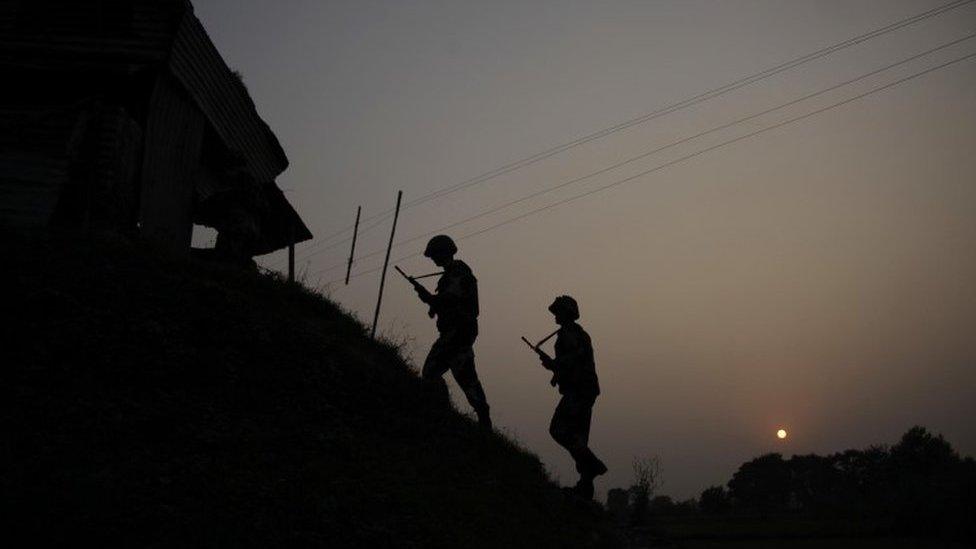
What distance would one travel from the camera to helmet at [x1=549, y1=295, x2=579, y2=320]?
10305mm

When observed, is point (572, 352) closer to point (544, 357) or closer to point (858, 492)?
point (544, 357)

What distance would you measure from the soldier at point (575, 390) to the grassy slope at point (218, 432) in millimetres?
519

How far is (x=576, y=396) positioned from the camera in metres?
9.93

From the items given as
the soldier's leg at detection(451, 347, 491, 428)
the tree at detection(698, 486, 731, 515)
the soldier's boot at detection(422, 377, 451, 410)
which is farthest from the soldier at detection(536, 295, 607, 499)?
the tree at detection(698, 486, 731, 515)

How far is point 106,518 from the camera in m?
5.50

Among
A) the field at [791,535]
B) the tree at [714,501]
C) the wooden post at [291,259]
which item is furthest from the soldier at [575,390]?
the tree at [714,501]

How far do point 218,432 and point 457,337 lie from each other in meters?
3.72

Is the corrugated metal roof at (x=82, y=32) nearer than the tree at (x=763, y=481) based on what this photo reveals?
Yes

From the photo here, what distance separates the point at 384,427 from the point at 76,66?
10.3 m

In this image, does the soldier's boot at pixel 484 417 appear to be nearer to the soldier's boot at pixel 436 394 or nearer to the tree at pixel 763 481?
the soldier's boot at pixel 436 394

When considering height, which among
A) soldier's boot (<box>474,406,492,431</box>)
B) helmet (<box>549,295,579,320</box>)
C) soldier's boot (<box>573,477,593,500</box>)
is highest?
helmet (<box>549,295,579,320</box>)

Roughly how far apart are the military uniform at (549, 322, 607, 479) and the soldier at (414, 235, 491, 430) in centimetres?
116

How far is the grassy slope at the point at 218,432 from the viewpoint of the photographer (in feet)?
19.7

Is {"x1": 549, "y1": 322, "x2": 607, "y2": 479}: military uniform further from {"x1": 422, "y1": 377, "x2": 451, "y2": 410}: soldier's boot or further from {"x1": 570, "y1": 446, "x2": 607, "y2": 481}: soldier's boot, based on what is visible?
{"x1": 422, "y1": 377, "x2": 451, "y2": 410}: soldier's boot
